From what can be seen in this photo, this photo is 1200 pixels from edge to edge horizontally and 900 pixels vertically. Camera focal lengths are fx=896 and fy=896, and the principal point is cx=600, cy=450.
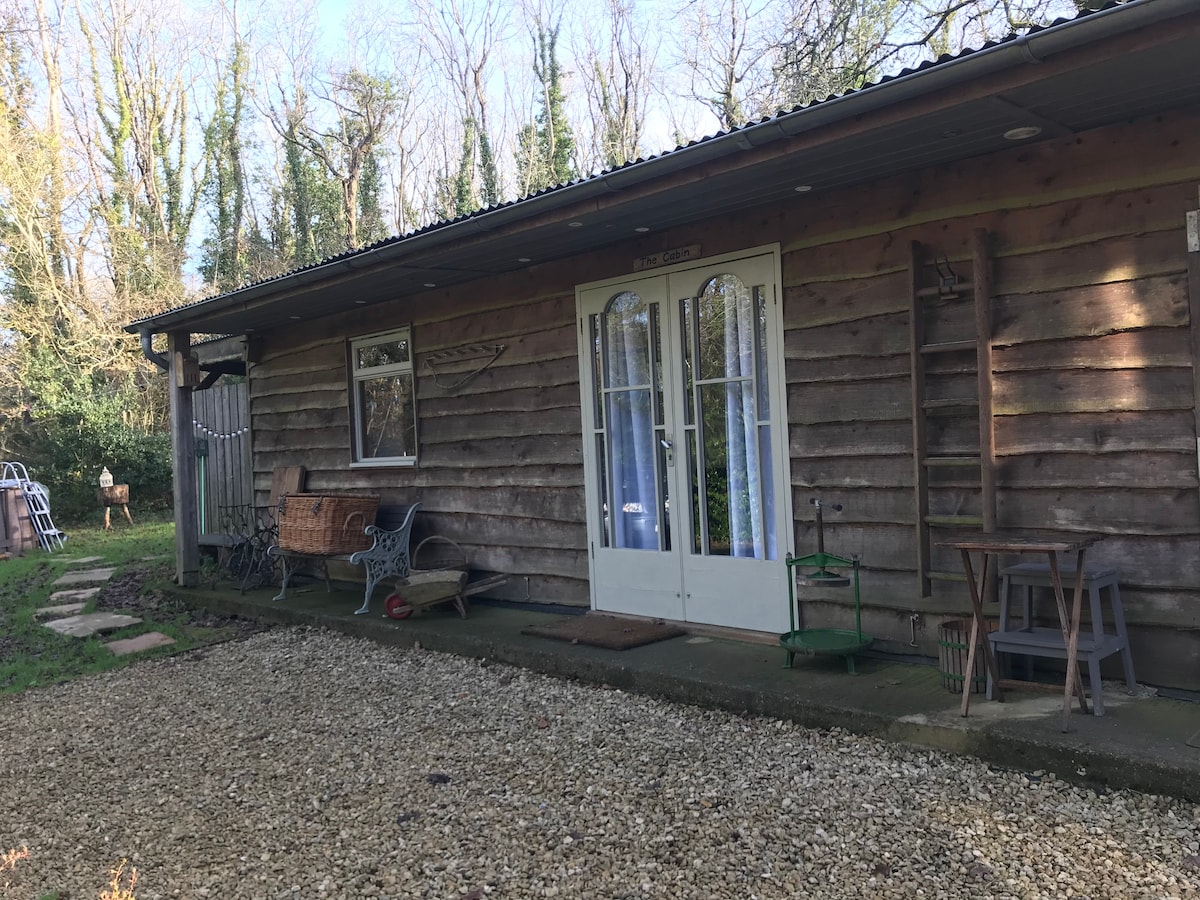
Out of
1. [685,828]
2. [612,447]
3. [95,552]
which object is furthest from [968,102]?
[95,552]

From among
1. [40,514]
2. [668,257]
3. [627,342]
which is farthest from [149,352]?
[40,514]

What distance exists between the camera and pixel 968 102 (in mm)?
3105

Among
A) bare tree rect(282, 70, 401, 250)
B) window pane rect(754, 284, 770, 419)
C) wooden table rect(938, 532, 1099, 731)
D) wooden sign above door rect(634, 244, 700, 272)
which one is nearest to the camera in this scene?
wooden table rect(938, 532, 1099, 731)

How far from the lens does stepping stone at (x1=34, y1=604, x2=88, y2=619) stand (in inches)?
287

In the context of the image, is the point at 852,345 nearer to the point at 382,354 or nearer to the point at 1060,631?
the point at 1060,631

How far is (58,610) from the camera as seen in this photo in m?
7.40

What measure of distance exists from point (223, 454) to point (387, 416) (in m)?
2.86

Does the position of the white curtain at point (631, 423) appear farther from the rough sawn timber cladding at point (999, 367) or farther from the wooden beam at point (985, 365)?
the wooden beam at point (985, 365)

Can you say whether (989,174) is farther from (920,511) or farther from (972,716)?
(972,716)

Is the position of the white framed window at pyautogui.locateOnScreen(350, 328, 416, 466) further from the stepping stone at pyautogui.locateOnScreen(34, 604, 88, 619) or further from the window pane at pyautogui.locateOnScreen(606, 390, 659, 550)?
the stepping stone at pyautogui.locateOnScreen(34, 604, 88, 619)

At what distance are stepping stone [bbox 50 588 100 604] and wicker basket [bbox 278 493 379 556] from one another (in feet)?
7.83

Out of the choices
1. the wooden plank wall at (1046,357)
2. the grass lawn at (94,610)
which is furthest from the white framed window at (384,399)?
the wooden plank wall at (1046,357)

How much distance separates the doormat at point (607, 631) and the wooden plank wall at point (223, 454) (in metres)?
4.62

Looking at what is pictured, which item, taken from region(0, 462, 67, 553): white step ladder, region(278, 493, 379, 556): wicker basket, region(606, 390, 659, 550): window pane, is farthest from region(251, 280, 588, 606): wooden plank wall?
region(0, 462, 67, 553): white step ladder
